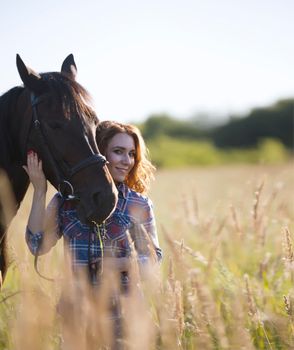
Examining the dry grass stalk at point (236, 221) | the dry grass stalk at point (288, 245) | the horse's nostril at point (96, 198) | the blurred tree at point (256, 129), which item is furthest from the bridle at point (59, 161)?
the blurred tree at point (256, 129)

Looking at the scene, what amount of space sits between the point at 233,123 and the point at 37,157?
57821 millimetres

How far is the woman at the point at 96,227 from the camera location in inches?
101

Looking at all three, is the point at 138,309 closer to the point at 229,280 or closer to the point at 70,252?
the point at 70,252

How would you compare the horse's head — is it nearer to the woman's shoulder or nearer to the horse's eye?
the horse's eye

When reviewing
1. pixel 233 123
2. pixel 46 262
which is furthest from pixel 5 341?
pixel 233 123

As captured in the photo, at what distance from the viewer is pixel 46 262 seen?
9.75ft

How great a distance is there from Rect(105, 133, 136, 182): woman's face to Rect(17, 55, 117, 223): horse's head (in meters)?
0.25

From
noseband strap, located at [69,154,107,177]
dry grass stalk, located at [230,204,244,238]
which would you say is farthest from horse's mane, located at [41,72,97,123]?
dry grass stalk, located at [230,204,244,238]

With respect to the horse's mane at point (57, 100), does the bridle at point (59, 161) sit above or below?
below

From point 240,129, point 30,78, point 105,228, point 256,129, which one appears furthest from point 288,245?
point 256,129

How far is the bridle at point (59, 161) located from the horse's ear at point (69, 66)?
17.9 inches

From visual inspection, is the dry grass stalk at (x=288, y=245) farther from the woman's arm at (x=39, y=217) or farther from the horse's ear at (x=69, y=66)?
the horse's ear at (x=69, y=66)

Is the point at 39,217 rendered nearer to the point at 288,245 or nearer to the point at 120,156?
the point at 120,156

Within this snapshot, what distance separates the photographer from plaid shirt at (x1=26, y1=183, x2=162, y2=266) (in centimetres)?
262
